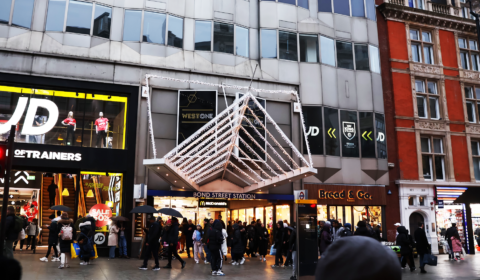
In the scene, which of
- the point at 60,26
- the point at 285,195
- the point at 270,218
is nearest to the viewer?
the point at 60,26

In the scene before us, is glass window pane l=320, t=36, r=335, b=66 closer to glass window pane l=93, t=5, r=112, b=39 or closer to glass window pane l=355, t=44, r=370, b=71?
glass window pane l=355, t=44, r=370, b=71

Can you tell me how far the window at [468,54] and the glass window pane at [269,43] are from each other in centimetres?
1336

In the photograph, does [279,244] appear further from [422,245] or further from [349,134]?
[349,134]

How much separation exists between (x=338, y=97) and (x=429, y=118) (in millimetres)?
6518

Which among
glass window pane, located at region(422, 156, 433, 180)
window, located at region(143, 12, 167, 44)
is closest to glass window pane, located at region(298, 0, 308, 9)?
window, located at region(143, 12, 167, 44)

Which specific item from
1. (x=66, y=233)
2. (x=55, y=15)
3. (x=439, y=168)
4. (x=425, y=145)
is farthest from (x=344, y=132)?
(x=55, y=15)

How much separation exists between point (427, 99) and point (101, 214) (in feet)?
66.0

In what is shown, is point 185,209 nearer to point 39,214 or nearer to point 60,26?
point 39,214

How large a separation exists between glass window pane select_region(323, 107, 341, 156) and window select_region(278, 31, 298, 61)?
3453 millimetres

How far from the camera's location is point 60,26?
1920 centimetres

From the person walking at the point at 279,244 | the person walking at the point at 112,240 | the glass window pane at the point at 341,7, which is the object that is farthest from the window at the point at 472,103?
the person walking at the point at 112,240

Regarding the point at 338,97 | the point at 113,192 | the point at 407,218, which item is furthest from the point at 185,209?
the point at 407,218

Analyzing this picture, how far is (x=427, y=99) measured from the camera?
26.2 m

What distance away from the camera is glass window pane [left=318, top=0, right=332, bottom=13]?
24500 mm
